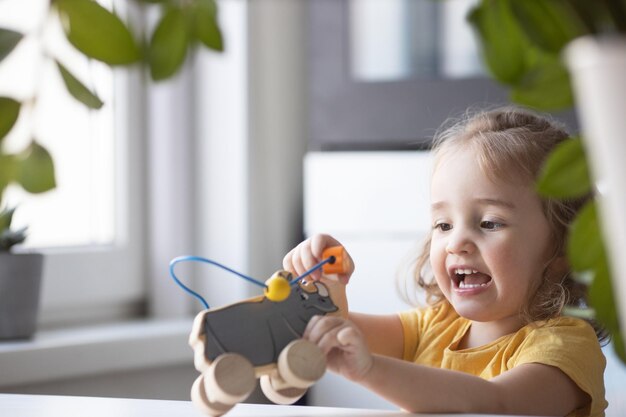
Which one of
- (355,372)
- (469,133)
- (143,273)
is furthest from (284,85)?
(355,372)

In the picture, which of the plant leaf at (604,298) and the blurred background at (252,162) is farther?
the blurred background at (252,162)

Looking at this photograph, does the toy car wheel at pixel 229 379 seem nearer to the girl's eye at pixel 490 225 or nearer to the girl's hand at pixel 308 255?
the girl's hand at pixel 308 255

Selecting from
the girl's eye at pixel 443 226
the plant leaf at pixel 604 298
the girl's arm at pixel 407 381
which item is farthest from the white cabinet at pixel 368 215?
the plant leaf at pixel 604 298

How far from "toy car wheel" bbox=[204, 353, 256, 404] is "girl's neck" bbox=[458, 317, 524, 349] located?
0.50 m

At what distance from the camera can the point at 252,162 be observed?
1.84 meters

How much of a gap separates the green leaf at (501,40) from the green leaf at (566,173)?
4 centimetres

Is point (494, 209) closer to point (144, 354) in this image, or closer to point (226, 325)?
point (226, 325)

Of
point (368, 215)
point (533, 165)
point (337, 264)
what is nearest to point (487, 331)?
point (533, 165)

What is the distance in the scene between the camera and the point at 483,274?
42.6 inches

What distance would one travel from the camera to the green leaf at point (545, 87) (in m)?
0.37

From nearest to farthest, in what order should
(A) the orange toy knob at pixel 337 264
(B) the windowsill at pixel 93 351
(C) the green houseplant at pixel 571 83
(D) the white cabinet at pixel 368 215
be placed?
(C) the green houseplant at pixel 571 83 → (A) the orange toy knob at pixel 337 264 → (B) the windowsill at pixel 93 351 → (D) the white cabinet at pixel 368 215

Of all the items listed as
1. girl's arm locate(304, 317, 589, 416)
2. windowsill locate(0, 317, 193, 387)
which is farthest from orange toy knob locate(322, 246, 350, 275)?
windowsill locate(0, 317, 193, 387)

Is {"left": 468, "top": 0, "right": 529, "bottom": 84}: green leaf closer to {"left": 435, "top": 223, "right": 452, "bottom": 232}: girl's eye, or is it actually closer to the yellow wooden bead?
the yellow wooden bead

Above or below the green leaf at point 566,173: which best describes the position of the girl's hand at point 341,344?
below
